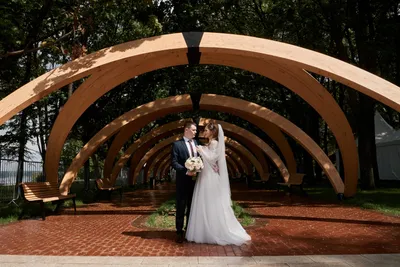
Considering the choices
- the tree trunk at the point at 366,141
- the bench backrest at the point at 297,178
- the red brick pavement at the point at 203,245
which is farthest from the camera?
the bench backrest at the point at 297,178

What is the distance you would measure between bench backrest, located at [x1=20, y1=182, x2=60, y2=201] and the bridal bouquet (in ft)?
16.6

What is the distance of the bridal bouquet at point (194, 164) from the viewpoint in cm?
601

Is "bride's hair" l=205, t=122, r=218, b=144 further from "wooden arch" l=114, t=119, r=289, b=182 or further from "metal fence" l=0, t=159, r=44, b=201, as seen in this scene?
"wooden arch" l=114, t=119, r=289, b=182

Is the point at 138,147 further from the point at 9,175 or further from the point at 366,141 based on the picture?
the point at 366,141

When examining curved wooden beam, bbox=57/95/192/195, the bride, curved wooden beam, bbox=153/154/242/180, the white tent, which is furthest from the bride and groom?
curved wooden beam, bbox=153/154/242/180

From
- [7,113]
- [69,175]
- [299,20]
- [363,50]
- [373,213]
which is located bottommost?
[373,213]

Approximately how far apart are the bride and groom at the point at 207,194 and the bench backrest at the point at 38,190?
15.3 ft

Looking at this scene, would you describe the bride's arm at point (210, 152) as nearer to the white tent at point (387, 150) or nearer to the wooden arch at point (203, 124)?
the wooden arch at point (203, 124)

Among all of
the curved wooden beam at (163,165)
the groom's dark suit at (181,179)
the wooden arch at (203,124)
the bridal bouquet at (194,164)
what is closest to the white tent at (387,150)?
the wooden arch at (203,124)

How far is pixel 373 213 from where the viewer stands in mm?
9891

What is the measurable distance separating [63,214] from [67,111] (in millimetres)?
3097

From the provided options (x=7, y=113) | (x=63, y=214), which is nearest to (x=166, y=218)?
(x=63, y=214)

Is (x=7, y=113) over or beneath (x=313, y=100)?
beneath

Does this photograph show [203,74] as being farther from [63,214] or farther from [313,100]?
[63,214]
